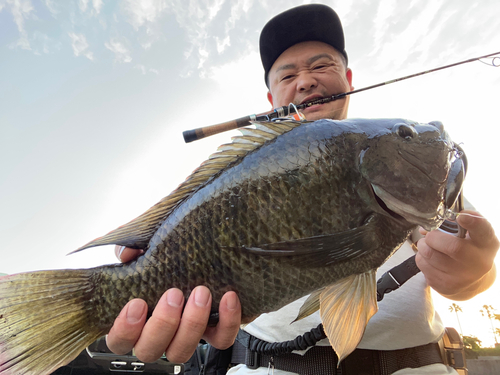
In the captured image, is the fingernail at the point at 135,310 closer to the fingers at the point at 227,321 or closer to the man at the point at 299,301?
the man at the point at 299,301

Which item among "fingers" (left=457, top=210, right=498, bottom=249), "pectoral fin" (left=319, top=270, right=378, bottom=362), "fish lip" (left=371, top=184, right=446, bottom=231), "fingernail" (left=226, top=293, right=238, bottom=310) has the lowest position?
"pectoral fin" (left=319, top=270, right=378, bottom=362)

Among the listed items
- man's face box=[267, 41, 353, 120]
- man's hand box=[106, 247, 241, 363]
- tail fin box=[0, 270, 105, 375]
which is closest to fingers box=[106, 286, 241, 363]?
man's hand box=[106, 247, 241, 363]

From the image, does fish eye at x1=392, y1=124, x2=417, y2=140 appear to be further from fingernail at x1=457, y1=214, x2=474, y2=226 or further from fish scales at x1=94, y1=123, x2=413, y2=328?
fingernail at x1=457, y1=214, x2=474, y2=226

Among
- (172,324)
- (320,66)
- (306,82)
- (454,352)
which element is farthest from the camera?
(320,66)

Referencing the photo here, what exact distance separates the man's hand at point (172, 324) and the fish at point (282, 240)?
0.03m

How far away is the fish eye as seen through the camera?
959 millimetres

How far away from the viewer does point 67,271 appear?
1.00m

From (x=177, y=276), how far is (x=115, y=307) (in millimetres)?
247

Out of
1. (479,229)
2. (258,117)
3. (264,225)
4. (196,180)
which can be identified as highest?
(258,117)

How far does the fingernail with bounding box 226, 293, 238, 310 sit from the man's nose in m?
1.80

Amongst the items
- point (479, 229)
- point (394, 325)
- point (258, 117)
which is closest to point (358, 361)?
point (394, 325)

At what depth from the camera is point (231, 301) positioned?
0.94 metres

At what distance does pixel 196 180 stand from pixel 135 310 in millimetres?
501

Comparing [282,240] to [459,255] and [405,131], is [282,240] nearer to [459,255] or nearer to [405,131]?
[405,131]
